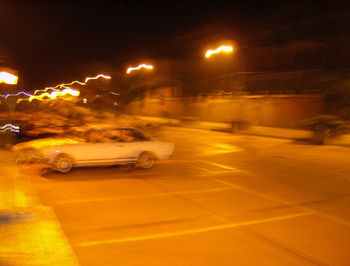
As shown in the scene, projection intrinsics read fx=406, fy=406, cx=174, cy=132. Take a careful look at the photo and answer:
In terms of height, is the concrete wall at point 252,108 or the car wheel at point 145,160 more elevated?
the concrete wall at point 252,108

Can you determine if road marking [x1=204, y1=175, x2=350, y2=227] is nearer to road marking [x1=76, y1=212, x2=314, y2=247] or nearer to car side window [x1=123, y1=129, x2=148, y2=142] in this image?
road marking [x1=76, y1=212, x2=314, y2=247]

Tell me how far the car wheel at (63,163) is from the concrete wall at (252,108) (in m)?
20.8

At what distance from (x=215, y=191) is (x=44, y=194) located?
3834mm

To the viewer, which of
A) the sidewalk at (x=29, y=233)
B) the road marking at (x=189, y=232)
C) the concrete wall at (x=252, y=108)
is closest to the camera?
the sidewalk at (x=29, y=233)

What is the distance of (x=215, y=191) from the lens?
373 inches

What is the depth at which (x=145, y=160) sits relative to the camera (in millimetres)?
12102

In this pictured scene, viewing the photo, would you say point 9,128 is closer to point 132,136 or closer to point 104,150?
point 132,136

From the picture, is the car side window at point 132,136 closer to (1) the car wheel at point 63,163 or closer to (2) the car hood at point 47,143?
(2) the car hood at point 47,143

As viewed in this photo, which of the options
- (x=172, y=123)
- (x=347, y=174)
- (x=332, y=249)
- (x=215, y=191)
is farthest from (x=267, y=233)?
(x=172, y=123)

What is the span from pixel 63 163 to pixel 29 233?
526 centimetres

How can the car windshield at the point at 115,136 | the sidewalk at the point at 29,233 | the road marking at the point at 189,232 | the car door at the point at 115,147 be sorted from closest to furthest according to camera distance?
the sidewalk at the point at 29,233
the road marking at the point at 189,232
the car door at the point at 115,147
the car windshield at the point at 115,136

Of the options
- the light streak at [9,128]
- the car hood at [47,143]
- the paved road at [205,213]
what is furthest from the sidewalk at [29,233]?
the light streak at [9,128]

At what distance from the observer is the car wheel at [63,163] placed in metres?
11.0

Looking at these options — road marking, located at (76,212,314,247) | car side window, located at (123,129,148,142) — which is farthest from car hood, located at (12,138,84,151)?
road marking, located at (76,212,314,247)
